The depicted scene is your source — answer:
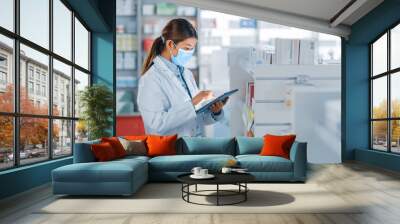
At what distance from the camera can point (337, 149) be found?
10273 millimetres

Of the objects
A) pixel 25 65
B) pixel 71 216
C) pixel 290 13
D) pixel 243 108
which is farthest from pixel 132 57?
pixel 71 216

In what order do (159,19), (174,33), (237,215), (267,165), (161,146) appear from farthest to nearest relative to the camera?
(159,19) < (174,33) < (161,146) < (267,165) < (237,215)

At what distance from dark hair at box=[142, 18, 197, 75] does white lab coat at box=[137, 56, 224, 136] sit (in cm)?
31

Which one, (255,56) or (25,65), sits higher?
(255,56)

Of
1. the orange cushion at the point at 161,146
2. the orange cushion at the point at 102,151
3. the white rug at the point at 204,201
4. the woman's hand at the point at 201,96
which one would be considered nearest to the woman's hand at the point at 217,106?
the woman's hand at the point at 201,96

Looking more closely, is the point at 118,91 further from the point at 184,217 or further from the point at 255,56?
the point at 184,217

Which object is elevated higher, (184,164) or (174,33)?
(174,33)

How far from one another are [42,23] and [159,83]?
4.07 meters

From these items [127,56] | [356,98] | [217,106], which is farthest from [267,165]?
[127,56]

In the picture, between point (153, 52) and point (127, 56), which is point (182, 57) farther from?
point (127, 56)

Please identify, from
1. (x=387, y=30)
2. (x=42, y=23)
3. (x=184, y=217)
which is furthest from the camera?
(x=387, y=30)

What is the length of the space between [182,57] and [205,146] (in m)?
3.71

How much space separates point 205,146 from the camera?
7172 millimetres

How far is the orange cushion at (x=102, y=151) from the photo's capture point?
19.5 feet
